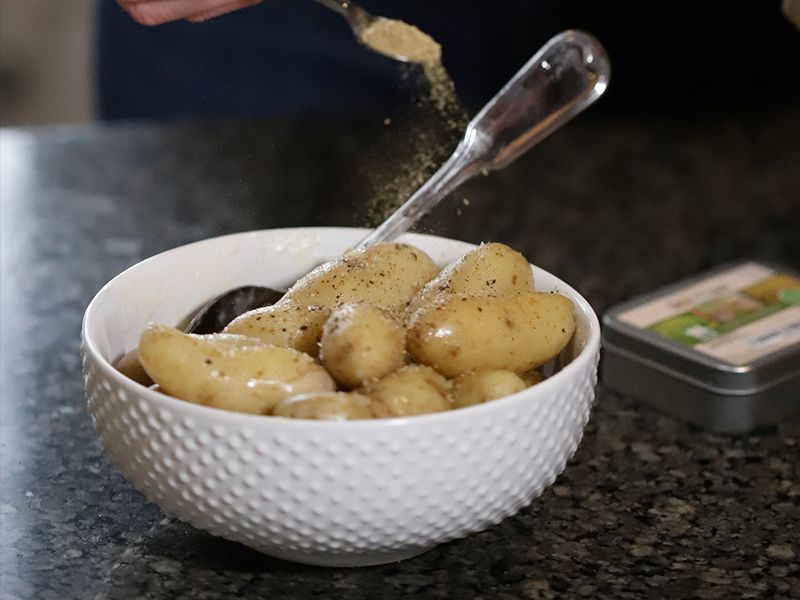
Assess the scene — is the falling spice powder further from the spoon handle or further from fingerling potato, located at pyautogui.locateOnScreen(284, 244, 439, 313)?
fingerling potato, located at pyautogui.locateOnScreen(284, 244, 439, 313)

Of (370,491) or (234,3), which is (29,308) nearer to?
(234,3)

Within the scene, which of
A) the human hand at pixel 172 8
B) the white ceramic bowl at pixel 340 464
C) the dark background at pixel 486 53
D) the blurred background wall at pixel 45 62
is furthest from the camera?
the blurred background wall at pixel 45 62

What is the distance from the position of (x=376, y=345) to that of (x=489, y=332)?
0.07 m

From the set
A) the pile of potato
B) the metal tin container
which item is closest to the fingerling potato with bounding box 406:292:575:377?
the pile of potato

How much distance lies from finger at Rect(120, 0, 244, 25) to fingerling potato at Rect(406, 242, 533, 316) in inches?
10.3

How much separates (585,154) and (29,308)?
2.48ft

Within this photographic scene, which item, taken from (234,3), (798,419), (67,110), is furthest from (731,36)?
(67,110)

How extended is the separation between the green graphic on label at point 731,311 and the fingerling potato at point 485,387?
12.8 inches

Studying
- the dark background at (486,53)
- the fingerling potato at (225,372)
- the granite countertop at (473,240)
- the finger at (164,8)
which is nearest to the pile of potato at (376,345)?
the fingerling potato at (225,372)

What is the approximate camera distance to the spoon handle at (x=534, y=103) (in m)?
0.95

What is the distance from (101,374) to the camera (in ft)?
2.27

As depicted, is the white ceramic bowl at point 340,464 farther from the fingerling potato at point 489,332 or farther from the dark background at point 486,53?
the dark background at point 486,53

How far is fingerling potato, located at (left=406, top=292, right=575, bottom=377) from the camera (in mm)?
720

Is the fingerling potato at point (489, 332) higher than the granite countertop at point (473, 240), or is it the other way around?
the fingerling potato at point (489, 332)
